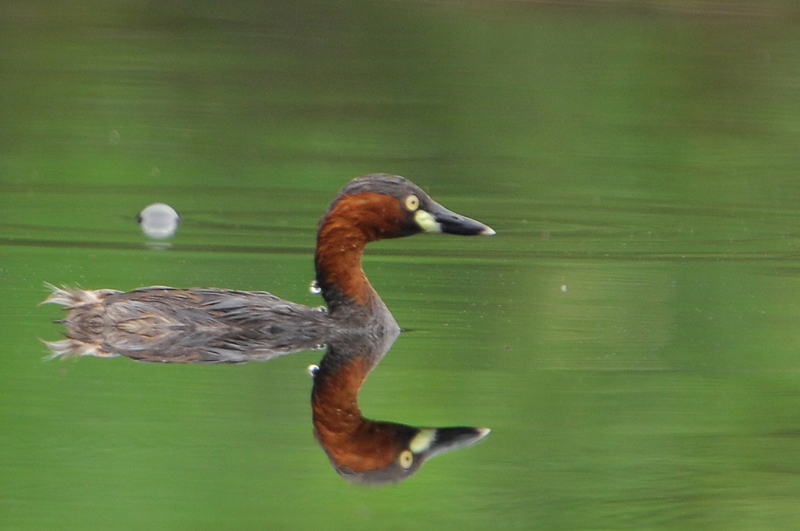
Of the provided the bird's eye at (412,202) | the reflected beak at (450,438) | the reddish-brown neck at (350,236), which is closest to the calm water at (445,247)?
the reflected beak at (450,438)

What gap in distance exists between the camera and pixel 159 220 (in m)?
9.89

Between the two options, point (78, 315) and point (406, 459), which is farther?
point (78, 315)

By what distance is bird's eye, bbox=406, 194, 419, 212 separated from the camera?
7359 millimetres

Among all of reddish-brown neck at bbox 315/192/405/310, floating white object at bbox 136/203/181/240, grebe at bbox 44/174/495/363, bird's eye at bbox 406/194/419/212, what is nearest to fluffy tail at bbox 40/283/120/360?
grebe at bbox 44/174/495/363

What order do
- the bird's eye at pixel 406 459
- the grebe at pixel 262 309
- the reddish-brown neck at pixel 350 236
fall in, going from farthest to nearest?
1. the reddish-brown neck at pixel 350 236
2. the grebe at pixel 262 309
3. the bird's eye at pixel 406 459

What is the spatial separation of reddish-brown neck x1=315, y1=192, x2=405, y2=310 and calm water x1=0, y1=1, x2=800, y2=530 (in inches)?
14.5

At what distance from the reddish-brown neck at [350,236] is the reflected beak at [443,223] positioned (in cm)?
10

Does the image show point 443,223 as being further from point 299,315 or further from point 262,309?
point 262,309

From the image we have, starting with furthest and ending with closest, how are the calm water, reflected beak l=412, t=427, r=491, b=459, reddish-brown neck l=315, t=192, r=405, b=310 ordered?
reddish-brown neck l=315, t=192, r=405, b=310 → reflected beak l=412, t=427, r=491, b=459 → the calm water

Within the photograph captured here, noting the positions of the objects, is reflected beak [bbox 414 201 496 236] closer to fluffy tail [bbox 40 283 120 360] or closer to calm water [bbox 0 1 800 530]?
calm water [bbox 0 1 800 530]

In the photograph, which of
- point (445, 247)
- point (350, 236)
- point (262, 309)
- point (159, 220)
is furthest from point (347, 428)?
point (159, 220)

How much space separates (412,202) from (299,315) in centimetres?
75

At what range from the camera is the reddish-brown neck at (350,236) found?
7.32 m

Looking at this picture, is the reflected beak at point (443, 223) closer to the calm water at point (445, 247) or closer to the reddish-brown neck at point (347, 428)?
the calm water at point (445, 247)
